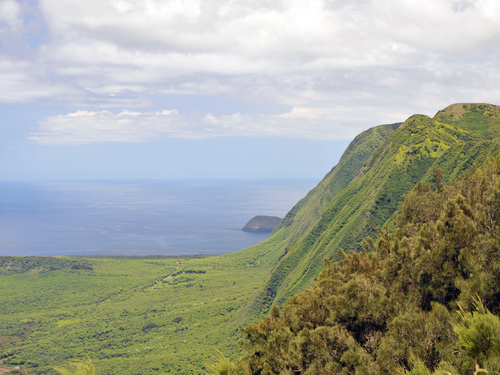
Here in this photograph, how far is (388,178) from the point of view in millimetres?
97312

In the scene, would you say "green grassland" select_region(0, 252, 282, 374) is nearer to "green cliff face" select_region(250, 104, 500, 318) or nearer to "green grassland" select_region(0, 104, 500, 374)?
"green grassland" select_region(0, 104, 500, 374)

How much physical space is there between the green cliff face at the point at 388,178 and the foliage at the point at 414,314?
52385 mm

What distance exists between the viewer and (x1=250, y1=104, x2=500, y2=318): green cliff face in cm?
8994

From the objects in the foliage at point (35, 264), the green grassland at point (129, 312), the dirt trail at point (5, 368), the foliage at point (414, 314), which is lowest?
the dirt trail at point (5, 368)

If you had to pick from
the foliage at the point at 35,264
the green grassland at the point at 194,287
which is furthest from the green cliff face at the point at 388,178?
the foliage at the point at 35,264

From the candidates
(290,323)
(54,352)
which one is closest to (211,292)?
(54,352)

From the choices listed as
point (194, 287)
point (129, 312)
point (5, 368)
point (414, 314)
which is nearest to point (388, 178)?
point (194, 287)

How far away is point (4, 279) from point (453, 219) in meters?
178

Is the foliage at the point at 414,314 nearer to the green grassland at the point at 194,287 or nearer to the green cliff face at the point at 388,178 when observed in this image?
the green grassland at the point at 194,287

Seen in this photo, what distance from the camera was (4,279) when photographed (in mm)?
151000

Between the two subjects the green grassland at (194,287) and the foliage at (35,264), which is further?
the foliage at (35,264)

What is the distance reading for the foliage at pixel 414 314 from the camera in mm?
13594

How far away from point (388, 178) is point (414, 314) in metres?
84.4

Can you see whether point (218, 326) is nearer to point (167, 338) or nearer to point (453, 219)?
point (167, 338)
